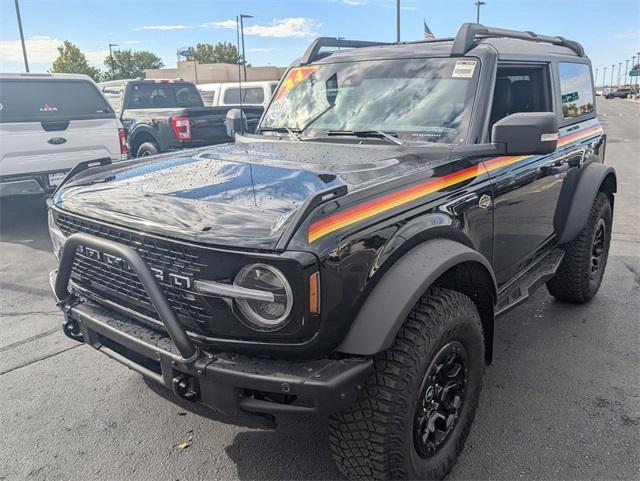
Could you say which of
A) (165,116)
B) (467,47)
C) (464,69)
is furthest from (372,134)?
(165,116)

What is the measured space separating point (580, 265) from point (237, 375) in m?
3.19

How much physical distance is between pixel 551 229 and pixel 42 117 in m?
6.42

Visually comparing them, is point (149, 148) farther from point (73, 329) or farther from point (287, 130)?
point (73, 329)

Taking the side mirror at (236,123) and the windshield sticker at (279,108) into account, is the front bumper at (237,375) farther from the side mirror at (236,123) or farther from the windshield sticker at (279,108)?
the side mirror at (236,123)

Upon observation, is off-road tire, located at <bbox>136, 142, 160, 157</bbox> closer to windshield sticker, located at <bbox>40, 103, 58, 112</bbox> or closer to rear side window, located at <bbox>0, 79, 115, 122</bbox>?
rear side window, located at <bbox>0, 79, 115, 122</bbox>

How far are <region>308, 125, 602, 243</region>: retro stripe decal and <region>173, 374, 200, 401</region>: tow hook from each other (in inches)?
29.2

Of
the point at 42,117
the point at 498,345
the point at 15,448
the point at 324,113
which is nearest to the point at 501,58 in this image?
the point at 324,113

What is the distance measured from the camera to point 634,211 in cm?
769

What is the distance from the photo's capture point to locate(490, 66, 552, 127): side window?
10.9 ft

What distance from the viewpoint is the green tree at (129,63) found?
59.9 m

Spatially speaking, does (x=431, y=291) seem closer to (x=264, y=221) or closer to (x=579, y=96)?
(x=264, y=221)

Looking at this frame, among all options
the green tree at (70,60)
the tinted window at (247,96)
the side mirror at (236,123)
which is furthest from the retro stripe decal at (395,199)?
the green tree at (70,60)

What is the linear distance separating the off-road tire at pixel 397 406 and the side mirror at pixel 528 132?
0.88 meters

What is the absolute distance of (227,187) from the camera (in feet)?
7.96
